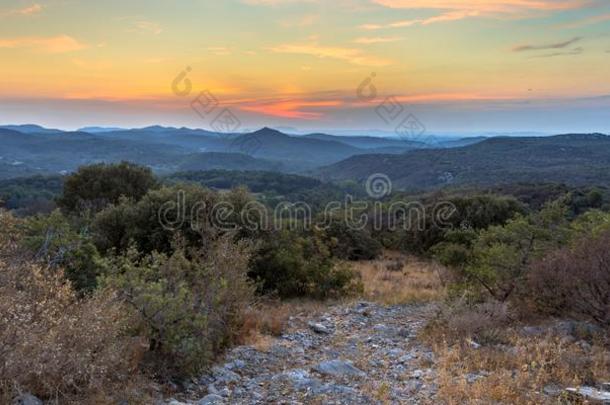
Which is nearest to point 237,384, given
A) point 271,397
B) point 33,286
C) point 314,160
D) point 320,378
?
point 271,397

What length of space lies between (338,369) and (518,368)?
2351 mm

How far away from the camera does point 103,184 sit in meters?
21.1

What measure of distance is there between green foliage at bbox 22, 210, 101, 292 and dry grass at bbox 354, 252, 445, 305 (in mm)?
6798

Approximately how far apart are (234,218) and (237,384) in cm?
628

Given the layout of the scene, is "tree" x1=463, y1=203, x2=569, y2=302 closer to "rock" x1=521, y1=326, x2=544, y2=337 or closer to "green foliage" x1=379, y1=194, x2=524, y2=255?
"rock" x1=521, y1=326, x2=544, y2=337

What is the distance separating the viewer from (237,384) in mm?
5535

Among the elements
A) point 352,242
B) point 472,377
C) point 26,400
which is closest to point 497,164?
point 352,242

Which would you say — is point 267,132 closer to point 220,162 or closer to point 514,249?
point 220,162

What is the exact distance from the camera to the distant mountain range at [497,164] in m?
76.0

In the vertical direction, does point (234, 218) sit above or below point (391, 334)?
above

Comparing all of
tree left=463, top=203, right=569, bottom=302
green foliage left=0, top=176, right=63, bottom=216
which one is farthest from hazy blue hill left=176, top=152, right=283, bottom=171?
tree left=463, top=203, right=569, bottom=302

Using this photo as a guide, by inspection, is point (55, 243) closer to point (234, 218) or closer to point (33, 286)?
point (33, 286)

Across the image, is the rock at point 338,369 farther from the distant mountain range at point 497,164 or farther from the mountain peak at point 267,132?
the mountain peak at point 267,132

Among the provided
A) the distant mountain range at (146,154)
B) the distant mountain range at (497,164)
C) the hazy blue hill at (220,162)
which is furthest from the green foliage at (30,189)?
the distant mountain range at (497,164)
